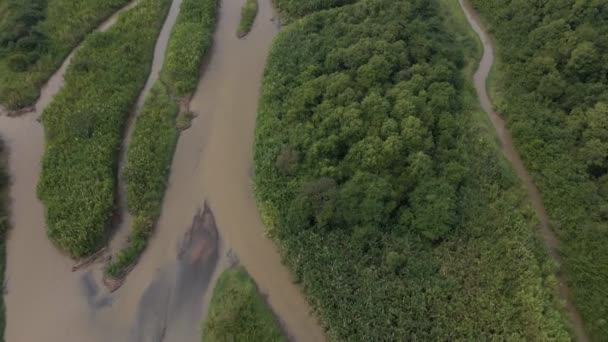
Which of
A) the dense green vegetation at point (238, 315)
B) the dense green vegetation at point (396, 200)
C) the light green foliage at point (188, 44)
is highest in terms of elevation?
the light green foliage at point (188, 44)

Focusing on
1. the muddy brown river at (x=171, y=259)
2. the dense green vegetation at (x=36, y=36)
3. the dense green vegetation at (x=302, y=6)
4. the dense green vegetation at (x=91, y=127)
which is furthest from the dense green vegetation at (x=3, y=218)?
the dense green vegetation at (x=302, y=6)

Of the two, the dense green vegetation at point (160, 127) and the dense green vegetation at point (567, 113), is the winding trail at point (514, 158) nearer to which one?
the dense green vegetation at point (567, 113)

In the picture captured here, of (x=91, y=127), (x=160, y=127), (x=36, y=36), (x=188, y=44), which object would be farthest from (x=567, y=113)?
(x=36, y=36)

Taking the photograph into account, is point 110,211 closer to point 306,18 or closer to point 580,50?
point 306,18

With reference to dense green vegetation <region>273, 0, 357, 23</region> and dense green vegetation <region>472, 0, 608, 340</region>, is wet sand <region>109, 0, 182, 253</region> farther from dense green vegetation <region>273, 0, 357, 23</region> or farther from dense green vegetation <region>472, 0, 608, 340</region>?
dense green vegetation <region>472, 0, 608, 340</region>

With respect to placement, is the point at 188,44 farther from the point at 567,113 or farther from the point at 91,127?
the point at 567,113

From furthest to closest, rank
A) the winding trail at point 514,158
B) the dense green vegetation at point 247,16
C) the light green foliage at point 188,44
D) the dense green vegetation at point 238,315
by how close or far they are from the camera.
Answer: the dense green vegetation at point 247,16, the light green foliage at point 188,44, the winding trail at point 514,158, the dense green vegetation at point 238,315

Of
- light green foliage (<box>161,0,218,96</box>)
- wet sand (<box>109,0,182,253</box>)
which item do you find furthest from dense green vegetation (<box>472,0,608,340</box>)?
wet sand (<box>109,0,182,253</box>)

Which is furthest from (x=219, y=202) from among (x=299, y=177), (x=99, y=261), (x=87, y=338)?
(x=87, y=338)
